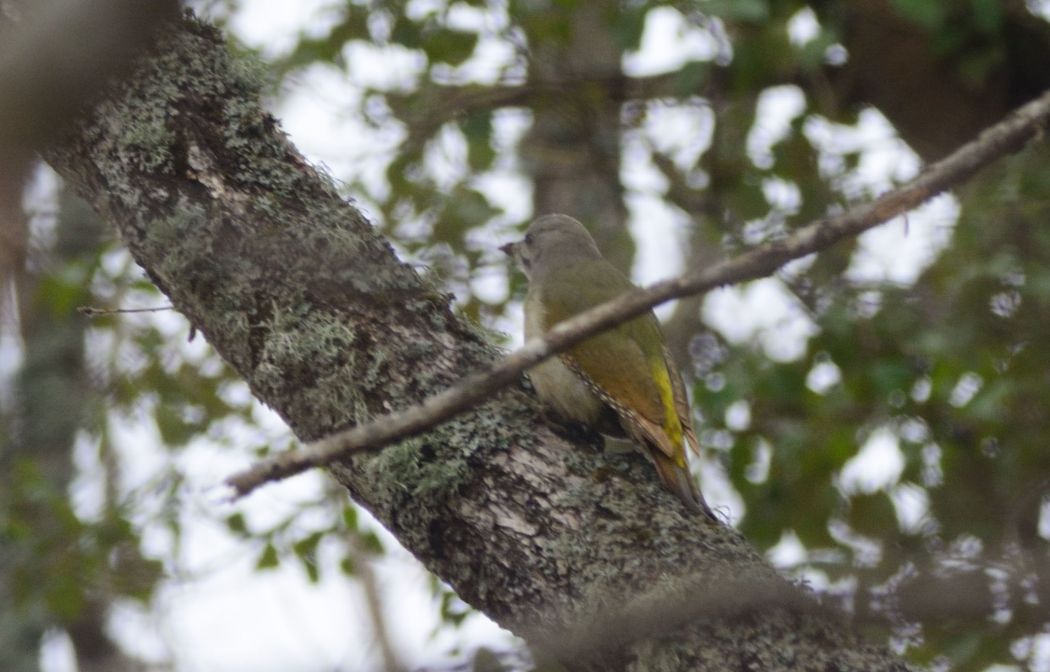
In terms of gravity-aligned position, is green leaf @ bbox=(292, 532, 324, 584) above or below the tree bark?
above

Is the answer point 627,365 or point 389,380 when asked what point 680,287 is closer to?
point 389,380

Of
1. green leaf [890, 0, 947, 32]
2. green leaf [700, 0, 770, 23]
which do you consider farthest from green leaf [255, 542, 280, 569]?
green leaf [890, 0, 947, 32]

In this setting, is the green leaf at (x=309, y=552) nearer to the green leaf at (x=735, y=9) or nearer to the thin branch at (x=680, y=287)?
the green leaf at (x=735, y=9)

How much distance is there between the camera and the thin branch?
204cm

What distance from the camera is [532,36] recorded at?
606 centimetres

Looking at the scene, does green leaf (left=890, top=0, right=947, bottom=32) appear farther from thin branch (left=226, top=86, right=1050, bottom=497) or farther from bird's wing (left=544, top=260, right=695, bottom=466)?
thin branch (left=226, top=86, right=1050, bottom=497)

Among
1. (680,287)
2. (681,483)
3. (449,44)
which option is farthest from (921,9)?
(680,287)

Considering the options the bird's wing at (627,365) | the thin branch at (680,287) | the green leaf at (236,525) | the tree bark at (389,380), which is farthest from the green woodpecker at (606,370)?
the green leaf at (236,525)

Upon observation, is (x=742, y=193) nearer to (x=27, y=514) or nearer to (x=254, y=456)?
(x=254, y=456)

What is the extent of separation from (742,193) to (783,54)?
2.32 feet

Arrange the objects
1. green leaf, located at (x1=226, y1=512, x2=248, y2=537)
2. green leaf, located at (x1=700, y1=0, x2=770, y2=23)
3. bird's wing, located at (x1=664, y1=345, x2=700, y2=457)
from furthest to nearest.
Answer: green leaf, located at (x1=226, y1=512, x2=248, y2=537) → green leaf, located at (x1=700, y1=0, x2=770, y2=23) → bird's wing, located at (x1=664, y1=345, x2=700, y2=457)

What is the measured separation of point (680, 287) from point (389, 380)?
1000 mm

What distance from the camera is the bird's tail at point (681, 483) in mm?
2896

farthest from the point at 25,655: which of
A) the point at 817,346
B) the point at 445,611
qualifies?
the point at 817,346
